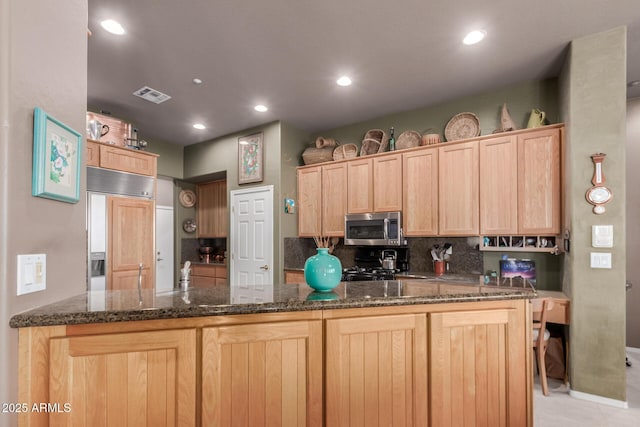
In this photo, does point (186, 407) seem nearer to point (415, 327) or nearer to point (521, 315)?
point (415, 327)

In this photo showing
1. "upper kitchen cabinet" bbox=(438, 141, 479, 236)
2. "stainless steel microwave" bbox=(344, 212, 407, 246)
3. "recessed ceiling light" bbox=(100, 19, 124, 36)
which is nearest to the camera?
"recessed ceiling light" bbox=(100, 19, 124, 36)

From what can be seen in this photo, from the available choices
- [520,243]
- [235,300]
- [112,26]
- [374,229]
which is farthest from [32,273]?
[520,243]

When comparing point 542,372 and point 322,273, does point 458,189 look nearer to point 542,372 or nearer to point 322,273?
point 542,372

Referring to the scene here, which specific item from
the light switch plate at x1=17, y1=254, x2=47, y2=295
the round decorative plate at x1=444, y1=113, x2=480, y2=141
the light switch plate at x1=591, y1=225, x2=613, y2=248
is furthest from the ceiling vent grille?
the light switch plate at x1=591, y1=225, x2=613, y2=248

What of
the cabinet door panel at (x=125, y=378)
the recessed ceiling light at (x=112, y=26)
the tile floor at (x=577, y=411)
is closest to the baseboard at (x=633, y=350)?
the tile floor at (x=577, y=411)

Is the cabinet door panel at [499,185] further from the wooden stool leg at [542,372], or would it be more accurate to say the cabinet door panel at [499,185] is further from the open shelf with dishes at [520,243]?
the wooden stool leg at [542,372]

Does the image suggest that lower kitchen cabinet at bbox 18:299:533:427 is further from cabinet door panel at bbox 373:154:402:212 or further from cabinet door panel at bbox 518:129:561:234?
cabinet door panel at bbox 373:154:402:212

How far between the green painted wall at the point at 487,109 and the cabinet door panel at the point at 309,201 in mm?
1044

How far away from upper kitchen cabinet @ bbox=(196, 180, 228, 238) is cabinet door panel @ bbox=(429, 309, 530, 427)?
5.09 metres

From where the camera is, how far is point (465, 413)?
1714 millimetres

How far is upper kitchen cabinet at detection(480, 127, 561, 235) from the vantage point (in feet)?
10.4

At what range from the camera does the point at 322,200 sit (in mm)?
4789

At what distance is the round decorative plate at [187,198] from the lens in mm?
6305

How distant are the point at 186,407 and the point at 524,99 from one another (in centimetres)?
403
